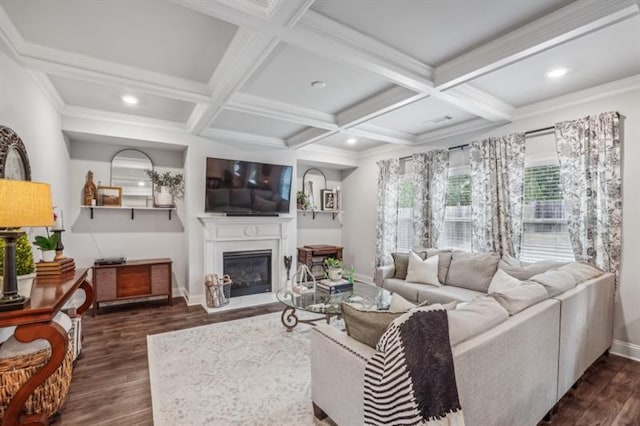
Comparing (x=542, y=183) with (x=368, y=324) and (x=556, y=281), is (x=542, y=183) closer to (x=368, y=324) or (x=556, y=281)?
(x=556, y=281)

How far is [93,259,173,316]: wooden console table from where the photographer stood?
409cm

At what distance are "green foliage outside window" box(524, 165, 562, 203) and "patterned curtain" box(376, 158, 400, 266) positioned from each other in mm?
2002

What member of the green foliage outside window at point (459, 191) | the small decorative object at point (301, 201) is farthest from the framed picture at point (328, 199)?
the green foliage outside window at point (459, 191)

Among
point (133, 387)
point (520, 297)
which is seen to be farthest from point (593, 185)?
point (133, 387)

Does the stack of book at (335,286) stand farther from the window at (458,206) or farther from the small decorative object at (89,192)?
the small decorative object at (89,192)

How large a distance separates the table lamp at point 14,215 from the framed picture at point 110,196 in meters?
2.90

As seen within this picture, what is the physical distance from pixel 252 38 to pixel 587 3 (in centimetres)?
214

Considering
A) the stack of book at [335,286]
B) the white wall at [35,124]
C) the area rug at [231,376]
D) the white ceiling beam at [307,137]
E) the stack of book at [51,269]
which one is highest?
the white ceiling beam at [307,137]

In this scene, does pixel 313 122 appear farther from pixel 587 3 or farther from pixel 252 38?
pixel 587 3

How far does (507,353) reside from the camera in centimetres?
160

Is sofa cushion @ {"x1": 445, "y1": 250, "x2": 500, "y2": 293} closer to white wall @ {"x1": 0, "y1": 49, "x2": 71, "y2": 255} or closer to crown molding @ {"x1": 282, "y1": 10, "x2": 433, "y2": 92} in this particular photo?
crown molding @ {"x1": 282, "y1": 10, "x2": 433, "y2": 92}

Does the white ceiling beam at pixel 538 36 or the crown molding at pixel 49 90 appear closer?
the white ceiling beam at pixel 538 36

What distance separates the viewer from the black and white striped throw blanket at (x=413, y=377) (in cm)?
124

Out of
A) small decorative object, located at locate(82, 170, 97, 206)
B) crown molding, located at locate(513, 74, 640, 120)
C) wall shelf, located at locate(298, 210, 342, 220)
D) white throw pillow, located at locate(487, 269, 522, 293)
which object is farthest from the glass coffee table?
small decorative object, located at locate(82, 170, 97, 206)
